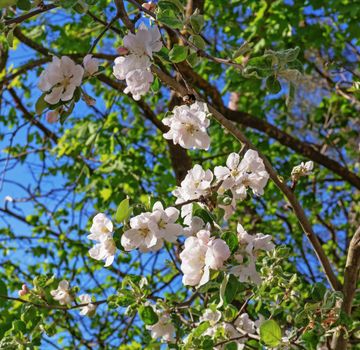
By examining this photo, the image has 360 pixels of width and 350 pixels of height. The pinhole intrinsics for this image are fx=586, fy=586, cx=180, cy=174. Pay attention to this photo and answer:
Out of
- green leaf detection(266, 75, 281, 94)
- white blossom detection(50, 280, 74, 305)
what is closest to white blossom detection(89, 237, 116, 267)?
green leaf detection(266, 75, 281, 94)

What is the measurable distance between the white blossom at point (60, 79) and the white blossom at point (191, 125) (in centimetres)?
22

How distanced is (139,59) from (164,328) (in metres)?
0.85

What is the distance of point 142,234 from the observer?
1.07 meters

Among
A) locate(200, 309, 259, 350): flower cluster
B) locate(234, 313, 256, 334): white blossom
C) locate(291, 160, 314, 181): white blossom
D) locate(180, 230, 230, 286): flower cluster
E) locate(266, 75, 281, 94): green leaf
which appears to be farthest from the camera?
locate(234, 313, 256, 334): white blossom

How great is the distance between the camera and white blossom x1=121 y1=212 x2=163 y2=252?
105cm

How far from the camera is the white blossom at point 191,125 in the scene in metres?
1.17

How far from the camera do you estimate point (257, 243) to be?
1.14 meters

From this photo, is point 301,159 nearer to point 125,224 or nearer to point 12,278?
point 12,278

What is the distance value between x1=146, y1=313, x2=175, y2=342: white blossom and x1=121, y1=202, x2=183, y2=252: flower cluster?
0.61 metres

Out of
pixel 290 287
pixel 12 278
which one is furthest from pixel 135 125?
pixel 290 287

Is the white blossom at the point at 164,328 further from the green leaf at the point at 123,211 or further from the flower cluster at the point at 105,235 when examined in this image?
the green leaf at the point at 123,211

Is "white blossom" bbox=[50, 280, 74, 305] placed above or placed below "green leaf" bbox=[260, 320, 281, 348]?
above

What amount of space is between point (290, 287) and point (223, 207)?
0.46 meters

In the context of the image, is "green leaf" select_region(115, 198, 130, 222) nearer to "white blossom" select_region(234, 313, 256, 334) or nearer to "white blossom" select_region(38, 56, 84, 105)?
"white blossom" select_region(38, 56, 84, 105)
